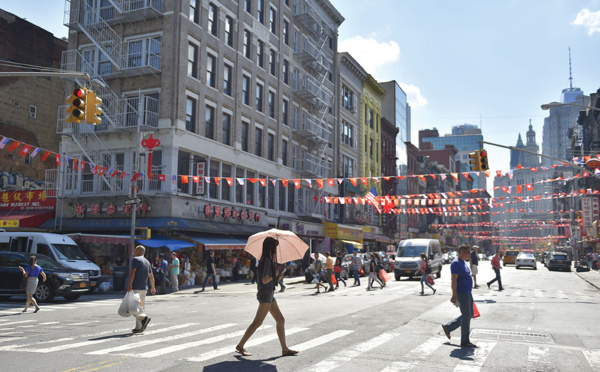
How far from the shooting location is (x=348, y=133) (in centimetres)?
5450

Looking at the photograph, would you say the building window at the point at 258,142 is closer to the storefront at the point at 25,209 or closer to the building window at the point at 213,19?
the building window at the point at 213,19

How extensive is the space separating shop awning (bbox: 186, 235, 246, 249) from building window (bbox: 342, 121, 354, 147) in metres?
24.1

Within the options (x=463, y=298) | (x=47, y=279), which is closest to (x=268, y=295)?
(x=463, y=298)

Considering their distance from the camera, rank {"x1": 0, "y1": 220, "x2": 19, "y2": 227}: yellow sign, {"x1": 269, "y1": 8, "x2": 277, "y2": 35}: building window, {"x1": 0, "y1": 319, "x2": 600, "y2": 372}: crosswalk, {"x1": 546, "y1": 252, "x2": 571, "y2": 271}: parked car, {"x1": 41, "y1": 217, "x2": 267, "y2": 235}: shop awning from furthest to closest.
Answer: {"x1": 546, "y1": 252, "x2": 571, "y2": 271}: parked car, {"x1": 269, "y1": 8, "x2": 277, "y2": 35}: building window, {"x1": 0, "y1": 220, "x2": 19, "y2": 227}: yellow sign, {"x1": 41, "y1": 217, "x2": 267, "y2": 235}: shop awning, {"x1": 0, "y1": 319, "x2": 600, "y2": 372}: crosswalk

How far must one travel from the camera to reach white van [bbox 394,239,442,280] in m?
30.5

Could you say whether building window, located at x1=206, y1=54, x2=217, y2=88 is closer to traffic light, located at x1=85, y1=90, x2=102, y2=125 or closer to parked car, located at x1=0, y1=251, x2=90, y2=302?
parked car, located at x1=0, y1=251, x2=90, y2=302

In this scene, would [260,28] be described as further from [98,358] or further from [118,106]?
[98,358]

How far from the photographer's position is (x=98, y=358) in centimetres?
825

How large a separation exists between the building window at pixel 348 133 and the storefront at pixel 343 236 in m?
8.51

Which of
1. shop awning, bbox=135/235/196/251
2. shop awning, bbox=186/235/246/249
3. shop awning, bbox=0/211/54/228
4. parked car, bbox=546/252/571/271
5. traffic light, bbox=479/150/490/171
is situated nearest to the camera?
traffic light, bbox=479/150/490/171

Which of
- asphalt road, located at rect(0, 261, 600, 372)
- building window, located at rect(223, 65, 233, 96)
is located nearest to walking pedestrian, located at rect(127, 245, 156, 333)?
asphalt road, located at rect(0, 261, 600, 372)

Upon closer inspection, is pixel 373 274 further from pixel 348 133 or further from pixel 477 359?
pixel 348 133

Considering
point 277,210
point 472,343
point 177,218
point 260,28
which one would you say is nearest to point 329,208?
point 277,210

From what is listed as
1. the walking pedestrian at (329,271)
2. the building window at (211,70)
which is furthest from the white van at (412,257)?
the building window at (211,70)
